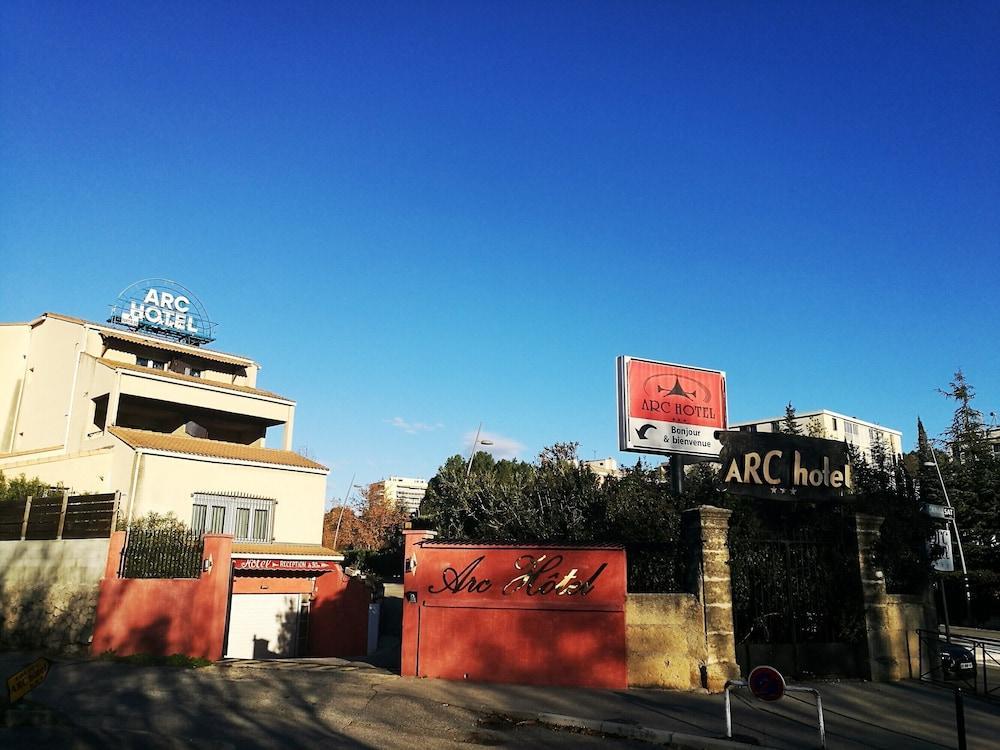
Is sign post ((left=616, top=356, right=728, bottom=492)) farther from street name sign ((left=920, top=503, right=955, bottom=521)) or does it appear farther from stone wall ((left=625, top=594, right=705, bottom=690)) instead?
stone wall ((left=625, top=594, right=705, bottom=690))

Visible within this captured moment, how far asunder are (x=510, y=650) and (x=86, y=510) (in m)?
12.9

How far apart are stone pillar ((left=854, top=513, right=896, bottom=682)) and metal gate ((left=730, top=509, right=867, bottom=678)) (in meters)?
0.13

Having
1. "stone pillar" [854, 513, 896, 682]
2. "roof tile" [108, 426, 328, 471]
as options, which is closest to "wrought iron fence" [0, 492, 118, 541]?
"roof tile" [108, 426, 328, 471]

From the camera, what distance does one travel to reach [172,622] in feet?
59.6

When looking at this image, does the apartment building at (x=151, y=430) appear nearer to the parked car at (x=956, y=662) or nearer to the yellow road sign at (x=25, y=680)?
the yellow road sign at (x=25, y=680)

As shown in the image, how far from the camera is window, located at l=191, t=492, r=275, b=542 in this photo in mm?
29406

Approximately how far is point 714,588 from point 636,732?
13.9 ft

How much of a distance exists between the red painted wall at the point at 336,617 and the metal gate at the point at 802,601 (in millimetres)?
17632

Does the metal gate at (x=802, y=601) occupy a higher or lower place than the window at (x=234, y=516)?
lower

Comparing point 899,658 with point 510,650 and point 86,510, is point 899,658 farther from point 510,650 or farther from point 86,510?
point 86,510

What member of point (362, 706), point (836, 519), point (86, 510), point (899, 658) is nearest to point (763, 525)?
point (836, 519)

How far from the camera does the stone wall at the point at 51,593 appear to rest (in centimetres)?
1897

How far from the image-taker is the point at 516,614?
14.5 meters

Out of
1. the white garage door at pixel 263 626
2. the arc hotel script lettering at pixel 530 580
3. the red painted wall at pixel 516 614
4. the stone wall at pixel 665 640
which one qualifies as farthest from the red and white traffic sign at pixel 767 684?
the white garage door at pixel 263 626
